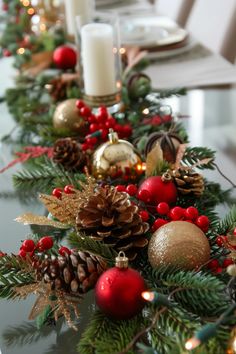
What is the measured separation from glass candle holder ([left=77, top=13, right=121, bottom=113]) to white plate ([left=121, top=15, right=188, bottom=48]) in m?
0.37

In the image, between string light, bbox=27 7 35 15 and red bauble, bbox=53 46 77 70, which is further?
string light, bbox=27 7 35 15

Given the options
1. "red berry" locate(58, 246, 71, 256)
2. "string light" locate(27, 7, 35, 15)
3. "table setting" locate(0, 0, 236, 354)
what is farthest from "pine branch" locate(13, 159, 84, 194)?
"string light" locate(27, 7, 35, 15)

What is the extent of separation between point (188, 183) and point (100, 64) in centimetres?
40

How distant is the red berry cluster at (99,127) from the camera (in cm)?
93

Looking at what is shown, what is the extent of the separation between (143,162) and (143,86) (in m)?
0.28

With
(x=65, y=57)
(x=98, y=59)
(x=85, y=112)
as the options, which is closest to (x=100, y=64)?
(x=98, y=59)

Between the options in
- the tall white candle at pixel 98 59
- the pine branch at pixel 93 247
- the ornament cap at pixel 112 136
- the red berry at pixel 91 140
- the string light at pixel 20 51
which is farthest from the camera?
the string light at pixel 20 51

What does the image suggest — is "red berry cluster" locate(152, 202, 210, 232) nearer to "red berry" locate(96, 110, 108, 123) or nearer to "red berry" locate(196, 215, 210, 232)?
"red berry" locate(196, 215, 210, 232)

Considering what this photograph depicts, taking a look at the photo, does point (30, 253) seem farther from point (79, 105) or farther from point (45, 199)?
point (79, 105)

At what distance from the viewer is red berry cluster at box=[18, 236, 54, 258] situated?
0.65 metres

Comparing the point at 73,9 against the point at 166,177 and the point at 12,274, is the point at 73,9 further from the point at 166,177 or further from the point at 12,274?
the point at 12,274

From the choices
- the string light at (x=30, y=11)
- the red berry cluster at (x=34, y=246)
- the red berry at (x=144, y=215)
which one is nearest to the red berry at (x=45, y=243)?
the red berry cluster at (x=34, y=246)

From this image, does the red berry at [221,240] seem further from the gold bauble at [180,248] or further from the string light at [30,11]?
A: the string light at [30,11]

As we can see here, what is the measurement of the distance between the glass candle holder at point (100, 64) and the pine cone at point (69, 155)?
0.21 meters
